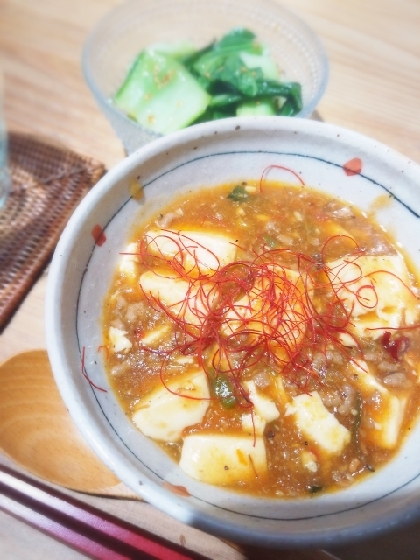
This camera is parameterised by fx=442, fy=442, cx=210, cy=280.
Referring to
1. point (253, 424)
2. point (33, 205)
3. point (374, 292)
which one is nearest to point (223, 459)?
point (253, 424)

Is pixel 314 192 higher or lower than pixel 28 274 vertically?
higher

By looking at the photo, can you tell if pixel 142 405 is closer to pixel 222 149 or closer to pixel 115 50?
pixel 222 149

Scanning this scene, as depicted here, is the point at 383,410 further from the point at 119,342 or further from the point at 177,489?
the point at 119,342

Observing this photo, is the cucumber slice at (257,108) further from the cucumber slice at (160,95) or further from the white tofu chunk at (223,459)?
the white tofu chunk at (223,459)

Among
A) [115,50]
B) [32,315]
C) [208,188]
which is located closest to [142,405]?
[32,315]

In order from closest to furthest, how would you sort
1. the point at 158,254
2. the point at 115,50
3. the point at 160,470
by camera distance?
the point at 160,470
the point at 158,254
the point at 115,50

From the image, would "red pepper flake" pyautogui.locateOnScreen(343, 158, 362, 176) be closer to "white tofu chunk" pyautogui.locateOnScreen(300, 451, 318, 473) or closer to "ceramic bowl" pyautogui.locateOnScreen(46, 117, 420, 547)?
"ceramic bowl" pyautogui.locateOnScreen(46, 117, 420, 547)

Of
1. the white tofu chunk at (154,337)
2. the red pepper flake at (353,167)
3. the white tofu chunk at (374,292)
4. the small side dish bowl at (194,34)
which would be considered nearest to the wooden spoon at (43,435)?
the white tofu chunk at (154,337)

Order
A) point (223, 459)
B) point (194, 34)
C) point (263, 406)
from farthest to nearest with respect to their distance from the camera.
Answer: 1. point (194, 34)
2. point (263, 406)
3. point (223, 459)
